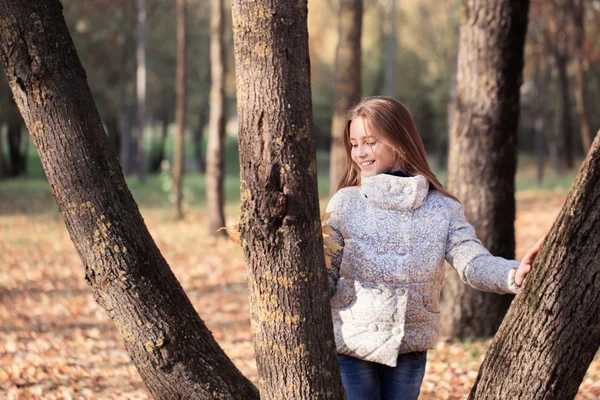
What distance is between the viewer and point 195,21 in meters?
37.9

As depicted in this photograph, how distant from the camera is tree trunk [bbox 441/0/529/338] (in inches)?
229

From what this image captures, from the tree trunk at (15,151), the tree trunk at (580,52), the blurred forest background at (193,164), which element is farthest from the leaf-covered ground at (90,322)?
the tree trunk at (15,151)

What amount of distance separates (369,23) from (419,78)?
5.21 m

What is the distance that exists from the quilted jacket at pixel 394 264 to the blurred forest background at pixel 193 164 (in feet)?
4.67

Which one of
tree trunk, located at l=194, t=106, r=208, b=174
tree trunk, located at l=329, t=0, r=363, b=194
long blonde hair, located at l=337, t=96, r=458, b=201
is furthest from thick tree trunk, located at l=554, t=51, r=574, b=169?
long blonde hair, located at l=337, t=96, r=458, b=201

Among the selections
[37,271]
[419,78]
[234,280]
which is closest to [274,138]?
[234,280]

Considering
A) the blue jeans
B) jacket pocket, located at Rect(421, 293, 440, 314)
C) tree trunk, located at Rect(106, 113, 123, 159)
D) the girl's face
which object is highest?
the girl's face

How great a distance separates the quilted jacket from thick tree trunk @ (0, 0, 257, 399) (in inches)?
26.4

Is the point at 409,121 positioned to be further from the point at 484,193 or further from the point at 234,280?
the point at 234,280

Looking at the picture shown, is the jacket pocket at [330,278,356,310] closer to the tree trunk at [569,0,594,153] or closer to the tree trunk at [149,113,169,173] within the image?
the tree trunk at [569,0,594,153]

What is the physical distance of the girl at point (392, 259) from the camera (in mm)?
2914

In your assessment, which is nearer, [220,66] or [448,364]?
[448,364]

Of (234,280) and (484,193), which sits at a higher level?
(484,193)

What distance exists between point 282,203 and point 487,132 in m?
3.67
